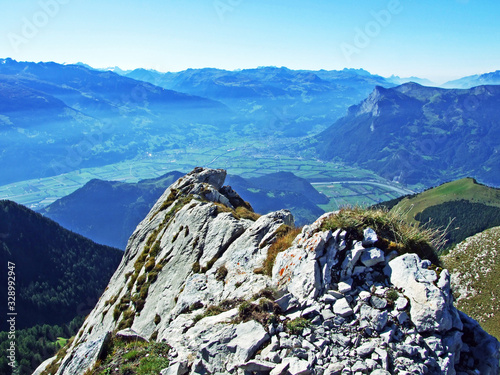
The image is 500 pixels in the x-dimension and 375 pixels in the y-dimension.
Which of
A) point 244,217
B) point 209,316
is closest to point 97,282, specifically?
point 244,217

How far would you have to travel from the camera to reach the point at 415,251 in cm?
1479

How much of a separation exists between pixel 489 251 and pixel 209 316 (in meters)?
113

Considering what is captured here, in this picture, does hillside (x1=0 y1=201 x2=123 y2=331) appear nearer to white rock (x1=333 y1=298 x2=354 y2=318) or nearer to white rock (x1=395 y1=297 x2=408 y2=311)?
white rock (x1=333 y1=298 x2=354 y2=318)

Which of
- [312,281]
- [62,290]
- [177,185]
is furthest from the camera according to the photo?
[62,290]

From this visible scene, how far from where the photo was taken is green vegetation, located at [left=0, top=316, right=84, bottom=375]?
97694 millimetres

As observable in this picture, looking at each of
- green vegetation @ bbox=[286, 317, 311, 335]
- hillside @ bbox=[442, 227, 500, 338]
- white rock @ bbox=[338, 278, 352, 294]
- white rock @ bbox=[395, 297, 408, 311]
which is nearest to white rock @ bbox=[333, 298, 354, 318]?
white rock @ bbox=[338, 278, 352, 294]

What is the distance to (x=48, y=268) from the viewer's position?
180 meters

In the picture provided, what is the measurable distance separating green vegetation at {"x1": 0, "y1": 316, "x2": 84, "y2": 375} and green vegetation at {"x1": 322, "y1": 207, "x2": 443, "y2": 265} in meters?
117

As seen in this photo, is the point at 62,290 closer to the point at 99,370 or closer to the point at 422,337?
the point at 99,370

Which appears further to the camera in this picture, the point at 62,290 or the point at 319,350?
the point at 62,290

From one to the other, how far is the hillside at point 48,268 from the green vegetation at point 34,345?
985 inches

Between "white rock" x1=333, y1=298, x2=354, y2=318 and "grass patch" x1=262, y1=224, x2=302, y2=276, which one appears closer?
"white rock" x1=333, y1=298, x2=354, y2=318

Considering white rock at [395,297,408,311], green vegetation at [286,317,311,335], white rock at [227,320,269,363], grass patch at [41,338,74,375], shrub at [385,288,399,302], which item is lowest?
grass patch at [41,338,74,375]

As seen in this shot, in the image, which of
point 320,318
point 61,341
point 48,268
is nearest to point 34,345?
point 61,341
